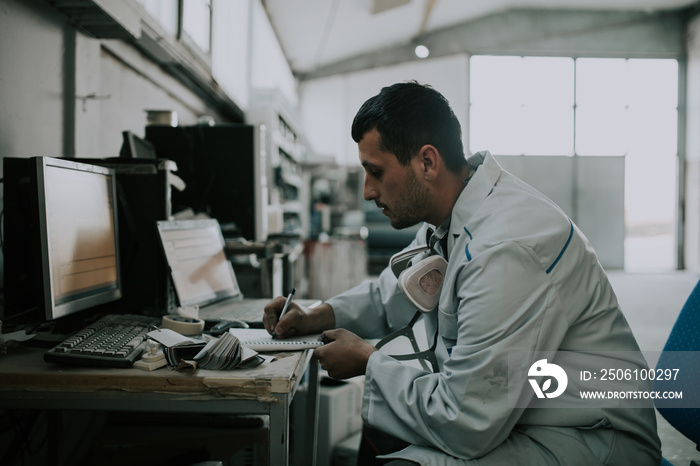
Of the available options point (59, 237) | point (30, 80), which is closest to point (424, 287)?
point (59, 237)

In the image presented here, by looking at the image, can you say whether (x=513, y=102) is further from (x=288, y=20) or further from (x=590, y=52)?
(x=288, y=20)

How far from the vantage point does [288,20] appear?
6410mm

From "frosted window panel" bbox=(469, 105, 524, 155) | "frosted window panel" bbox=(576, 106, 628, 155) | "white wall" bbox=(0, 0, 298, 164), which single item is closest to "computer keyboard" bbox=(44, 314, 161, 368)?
"white wall" bbox=(0, 0, 298, 164)

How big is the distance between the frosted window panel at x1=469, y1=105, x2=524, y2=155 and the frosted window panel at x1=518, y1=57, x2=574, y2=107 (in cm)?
40

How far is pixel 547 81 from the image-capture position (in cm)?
942

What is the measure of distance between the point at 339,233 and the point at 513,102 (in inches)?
186

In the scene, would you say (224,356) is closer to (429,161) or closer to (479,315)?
(479,315)

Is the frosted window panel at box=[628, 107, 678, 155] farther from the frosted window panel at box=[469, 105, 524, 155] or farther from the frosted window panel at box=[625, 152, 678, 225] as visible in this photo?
the frosted window panel at box=[469, 105, 524, 155]

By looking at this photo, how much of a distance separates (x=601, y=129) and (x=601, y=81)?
0.97 m

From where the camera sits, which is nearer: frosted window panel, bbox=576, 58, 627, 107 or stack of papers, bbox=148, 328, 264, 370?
stack of papers, bbox=148, 328, 264, 370

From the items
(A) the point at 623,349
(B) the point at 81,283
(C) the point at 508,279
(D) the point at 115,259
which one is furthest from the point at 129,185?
(A) the point at 623,349

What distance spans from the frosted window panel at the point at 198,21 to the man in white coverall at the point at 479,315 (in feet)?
7.77

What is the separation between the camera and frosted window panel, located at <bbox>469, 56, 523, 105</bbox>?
9.23 m

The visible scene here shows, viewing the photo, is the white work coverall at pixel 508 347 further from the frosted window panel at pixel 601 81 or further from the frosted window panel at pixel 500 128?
the frosted window panel at pixel 601 81
